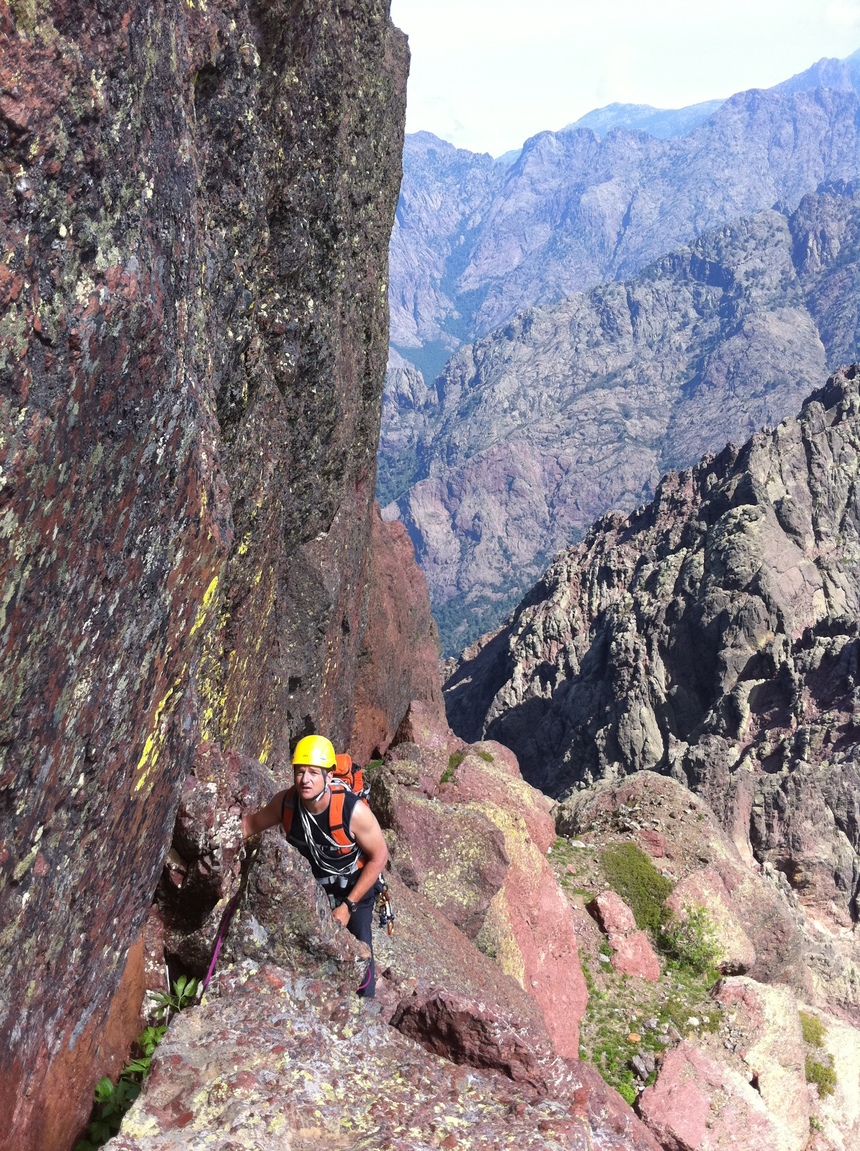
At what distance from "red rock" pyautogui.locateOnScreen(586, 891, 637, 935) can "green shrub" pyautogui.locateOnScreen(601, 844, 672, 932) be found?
533mm

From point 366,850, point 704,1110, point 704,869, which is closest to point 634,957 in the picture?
point 704,869

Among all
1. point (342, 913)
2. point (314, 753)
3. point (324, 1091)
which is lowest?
point (324, 1091)

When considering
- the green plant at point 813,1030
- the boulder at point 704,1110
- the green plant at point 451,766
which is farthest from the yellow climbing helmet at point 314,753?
the green plant at point 813,1030

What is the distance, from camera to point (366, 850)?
10.4 metres

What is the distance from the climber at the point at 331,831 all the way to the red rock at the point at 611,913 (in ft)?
46.2

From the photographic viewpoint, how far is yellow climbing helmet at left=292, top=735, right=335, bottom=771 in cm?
975

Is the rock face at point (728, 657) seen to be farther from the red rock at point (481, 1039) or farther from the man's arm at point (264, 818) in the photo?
the man's arm at point (264, 818)

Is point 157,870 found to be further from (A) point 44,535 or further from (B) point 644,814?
(B) point 644,814

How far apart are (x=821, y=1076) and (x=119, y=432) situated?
915 inches

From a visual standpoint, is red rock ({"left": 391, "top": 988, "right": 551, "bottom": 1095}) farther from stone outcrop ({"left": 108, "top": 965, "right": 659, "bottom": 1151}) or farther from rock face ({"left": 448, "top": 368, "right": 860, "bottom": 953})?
rock face ({"left": 448, "top": 368, "right": 860, "bottom": 953})

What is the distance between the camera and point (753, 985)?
2144 centimetres

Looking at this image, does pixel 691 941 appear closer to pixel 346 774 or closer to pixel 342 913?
pixel 342 913

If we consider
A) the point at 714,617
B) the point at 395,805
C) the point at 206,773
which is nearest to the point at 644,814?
the point at 395,805

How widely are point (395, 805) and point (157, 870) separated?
9813 millimetres
